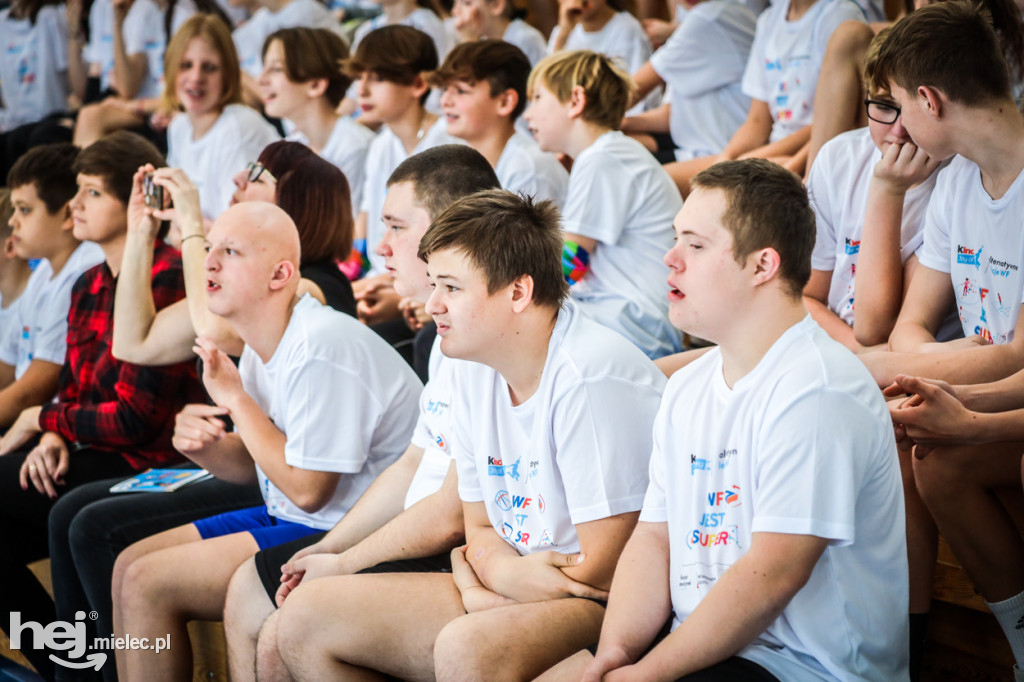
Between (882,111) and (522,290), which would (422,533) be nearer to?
(522,290)

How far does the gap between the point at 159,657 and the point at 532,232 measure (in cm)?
118

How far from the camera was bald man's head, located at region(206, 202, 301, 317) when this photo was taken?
214 centimetres

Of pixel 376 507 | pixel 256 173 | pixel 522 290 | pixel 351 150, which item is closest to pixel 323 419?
pixel 376 507

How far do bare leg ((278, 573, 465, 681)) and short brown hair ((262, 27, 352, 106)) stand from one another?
2.78 meters

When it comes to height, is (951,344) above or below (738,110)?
below

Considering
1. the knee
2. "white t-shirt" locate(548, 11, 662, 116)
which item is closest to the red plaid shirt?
the knee

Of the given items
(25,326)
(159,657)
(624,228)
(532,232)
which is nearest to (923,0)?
(624,228)

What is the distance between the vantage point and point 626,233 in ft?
8.85

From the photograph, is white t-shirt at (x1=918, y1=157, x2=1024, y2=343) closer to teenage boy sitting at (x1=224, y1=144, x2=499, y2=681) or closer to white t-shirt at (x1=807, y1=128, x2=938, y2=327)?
white t-shirt at (x1=807, y1=128, x2=938, y2=327)

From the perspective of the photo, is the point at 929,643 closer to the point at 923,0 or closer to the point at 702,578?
the point at 702,578

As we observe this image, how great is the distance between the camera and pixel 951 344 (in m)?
1.82

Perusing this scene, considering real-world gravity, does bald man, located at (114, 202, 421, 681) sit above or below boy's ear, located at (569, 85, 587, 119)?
below

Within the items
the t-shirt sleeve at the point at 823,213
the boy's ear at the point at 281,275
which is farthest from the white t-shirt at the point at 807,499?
the boy's ear at the point at 281,275

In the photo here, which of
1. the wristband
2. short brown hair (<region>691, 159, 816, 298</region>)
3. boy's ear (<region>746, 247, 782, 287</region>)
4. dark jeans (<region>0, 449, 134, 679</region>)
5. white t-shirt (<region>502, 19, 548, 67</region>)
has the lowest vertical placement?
dark jeans (<region>0, 449, 134, 679</region>)
